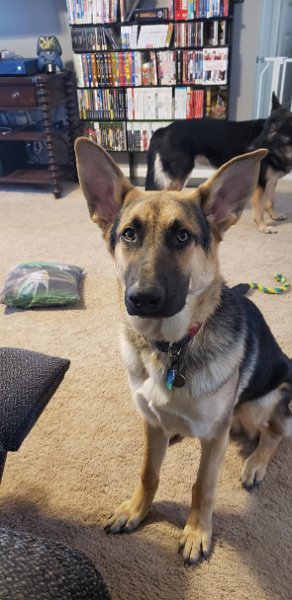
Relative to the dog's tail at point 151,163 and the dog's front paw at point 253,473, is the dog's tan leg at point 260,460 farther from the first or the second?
the dog's tail at point 151,163

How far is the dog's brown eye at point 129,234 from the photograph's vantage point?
1019 millimetres

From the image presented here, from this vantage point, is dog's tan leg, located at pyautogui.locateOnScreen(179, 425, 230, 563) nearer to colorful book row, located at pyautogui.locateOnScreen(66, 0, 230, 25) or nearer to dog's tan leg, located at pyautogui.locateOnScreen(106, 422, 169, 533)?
dog's tan leg, located at pyautogui.locateOnScreen(106, 422, 169, 533)

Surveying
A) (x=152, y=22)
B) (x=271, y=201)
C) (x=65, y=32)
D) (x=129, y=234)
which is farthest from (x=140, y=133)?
(x=129, y=234)

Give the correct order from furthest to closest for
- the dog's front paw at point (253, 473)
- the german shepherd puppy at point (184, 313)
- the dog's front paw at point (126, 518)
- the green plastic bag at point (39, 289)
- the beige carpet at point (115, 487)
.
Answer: the green plastic bag at point (39, 289) → the dog's front paw at point (253, 473) → the dog's front paw at point (126, 518) → the beige carpet at point (115, 487) → the german shepherd puppy at point (184, 313)

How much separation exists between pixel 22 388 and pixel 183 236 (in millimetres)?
539

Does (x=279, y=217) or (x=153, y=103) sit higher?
(x=153, y=103)

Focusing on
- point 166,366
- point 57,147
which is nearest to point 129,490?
point 166,366

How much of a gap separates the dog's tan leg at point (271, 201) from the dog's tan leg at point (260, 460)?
88.9 inches

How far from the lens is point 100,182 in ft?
3.64

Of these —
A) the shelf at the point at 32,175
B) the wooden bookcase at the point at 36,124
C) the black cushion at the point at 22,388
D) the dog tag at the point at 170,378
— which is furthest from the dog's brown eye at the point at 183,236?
the shelf at the point at 32,175

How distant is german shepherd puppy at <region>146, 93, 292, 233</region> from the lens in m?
3.07

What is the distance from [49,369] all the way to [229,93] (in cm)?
353

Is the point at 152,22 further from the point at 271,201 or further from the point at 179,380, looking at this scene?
the point at 179,380

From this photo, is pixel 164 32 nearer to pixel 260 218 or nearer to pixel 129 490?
pixel 260 218
